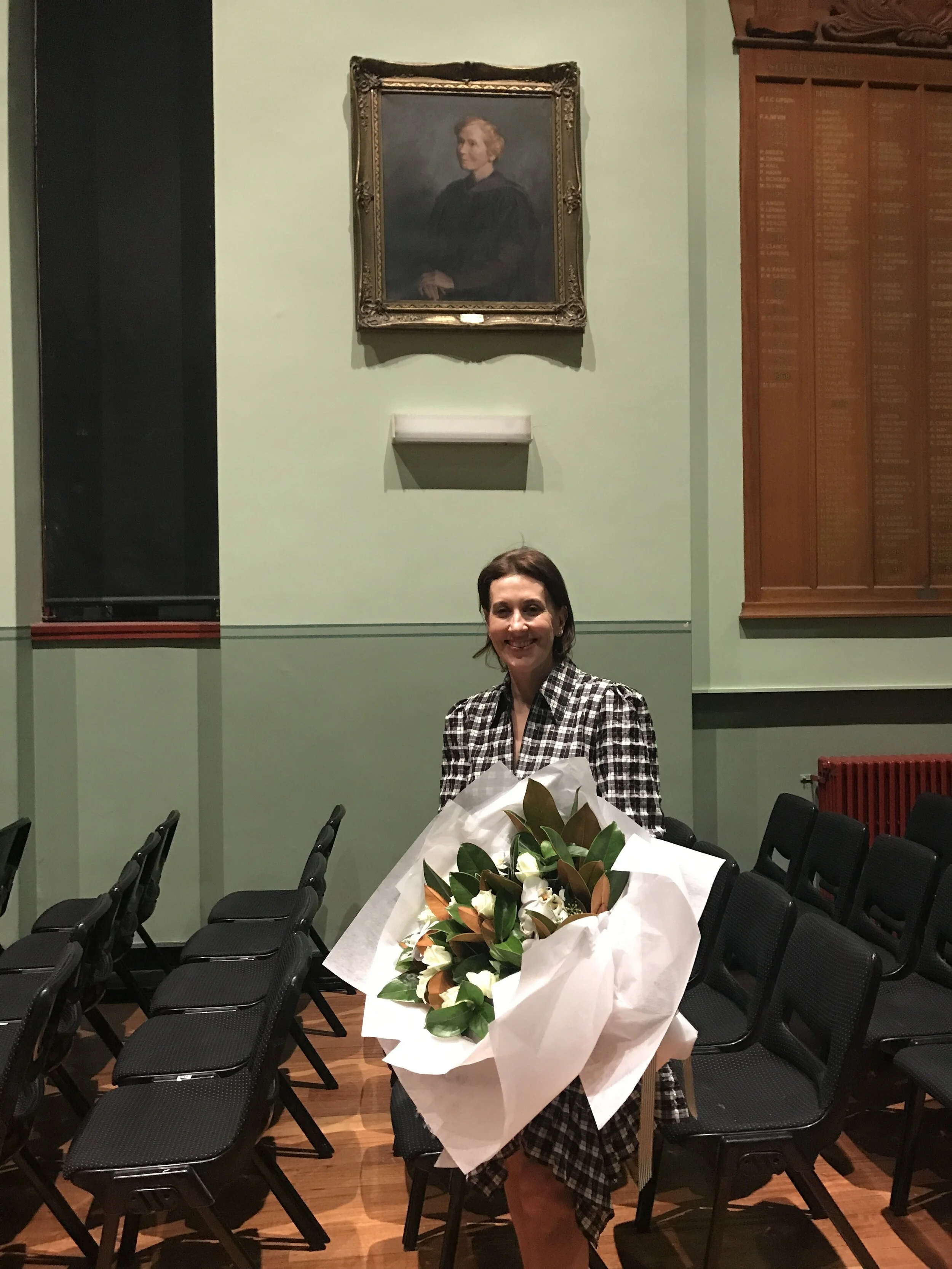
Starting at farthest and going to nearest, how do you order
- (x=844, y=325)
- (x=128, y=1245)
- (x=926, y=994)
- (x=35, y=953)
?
(x=844, y=325)
(x=35, y=953)
(x=926, y=994)
(x=128, y=1245)

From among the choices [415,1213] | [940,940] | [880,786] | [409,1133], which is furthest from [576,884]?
[880,786]

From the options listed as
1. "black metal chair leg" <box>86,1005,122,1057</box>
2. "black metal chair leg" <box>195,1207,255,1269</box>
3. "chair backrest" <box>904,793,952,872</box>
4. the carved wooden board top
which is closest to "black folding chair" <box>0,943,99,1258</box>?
"black metal chair leg" <box>195,1207,255,1269</box>

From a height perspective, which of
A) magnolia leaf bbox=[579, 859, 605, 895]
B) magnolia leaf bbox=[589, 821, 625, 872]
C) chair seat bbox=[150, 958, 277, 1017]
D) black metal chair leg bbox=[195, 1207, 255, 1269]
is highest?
magnolia leaf bbox=[589, 821, 625, 872]

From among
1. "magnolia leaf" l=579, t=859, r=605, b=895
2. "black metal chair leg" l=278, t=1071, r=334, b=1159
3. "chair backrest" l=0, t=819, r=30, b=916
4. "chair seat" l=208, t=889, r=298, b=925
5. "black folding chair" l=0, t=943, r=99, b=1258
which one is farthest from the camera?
"chair seat" l=208, t=889, r=298, b=925

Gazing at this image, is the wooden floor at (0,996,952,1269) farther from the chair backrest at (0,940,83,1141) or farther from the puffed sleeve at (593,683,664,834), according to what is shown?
the puffed sleeve at (593,683,664,834)

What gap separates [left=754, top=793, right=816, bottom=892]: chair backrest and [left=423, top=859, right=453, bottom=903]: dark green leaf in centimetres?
233

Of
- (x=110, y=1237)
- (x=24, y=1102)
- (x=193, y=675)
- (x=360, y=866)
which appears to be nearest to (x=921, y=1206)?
(x=110, y=1237)

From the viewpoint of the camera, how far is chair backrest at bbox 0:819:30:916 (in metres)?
3.68

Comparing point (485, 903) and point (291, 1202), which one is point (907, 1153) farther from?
point (485, 903)

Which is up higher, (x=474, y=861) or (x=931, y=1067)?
(x=474, y=861)

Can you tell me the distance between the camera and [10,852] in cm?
381

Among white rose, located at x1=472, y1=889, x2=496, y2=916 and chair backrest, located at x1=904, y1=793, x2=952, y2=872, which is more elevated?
white rose, located at x1=472, y1=889, x2=496, y2=916

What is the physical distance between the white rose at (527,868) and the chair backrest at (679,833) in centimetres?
190

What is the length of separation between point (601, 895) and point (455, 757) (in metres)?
0.64
